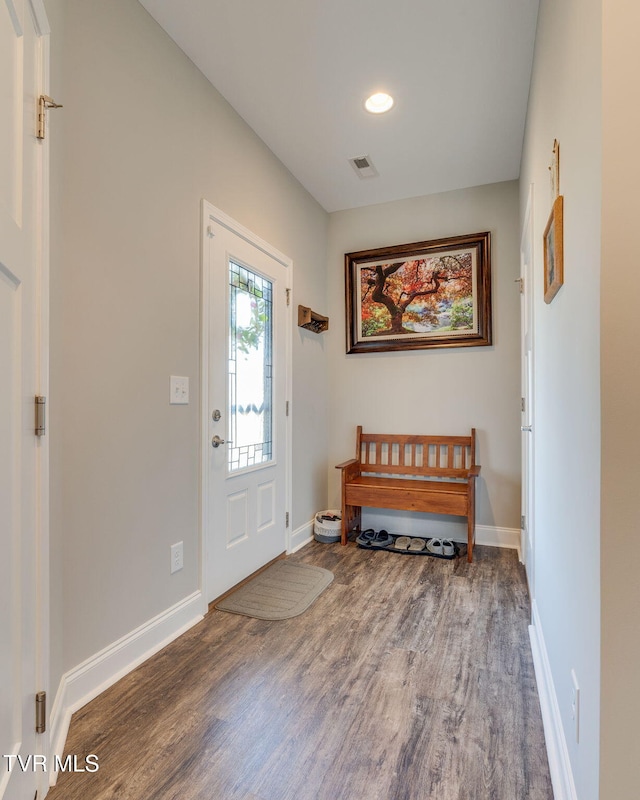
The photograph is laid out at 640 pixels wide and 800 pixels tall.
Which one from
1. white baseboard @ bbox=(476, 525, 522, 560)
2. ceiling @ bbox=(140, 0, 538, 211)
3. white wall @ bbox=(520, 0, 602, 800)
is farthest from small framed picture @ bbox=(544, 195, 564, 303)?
white baseboard @ bbox=(476, 525, 522, 560)

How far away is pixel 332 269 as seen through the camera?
3732mm

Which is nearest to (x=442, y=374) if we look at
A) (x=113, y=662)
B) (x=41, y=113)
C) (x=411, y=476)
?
(x=411, y=476)

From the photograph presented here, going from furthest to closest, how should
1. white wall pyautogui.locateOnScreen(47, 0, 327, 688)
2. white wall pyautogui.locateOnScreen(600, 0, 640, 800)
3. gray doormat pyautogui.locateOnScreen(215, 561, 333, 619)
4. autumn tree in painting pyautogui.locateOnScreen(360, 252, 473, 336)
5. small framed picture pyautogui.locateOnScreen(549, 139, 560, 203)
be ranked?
autumn tree in painting pyautogui.locateOnScreen(360, 252, 473, 336) < gray doormat pyautogui.locateOnScreen(215, 561, 333, 619) < white wall pyautogui.locateOnScreen(47, 0, 327, 688) < small framed picture pyautogui.locateOnScreen(549, 139, 560, 203) < white wall pyautogui.locateOnScreen(600, 0, 640, 800)

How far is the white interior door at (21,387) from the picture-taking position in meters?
0.94

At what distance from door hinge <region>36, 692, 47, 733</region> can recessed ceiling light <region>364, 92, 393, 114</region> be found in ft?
9.44

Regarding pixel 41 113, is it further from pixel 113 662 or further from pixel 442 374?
pixel 442 374

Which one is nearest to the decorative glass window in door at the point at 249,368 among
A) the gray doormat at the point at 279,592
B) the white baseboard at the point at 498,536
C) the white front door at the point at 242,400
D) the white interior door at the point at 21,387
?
the white front door at the point at 242,400

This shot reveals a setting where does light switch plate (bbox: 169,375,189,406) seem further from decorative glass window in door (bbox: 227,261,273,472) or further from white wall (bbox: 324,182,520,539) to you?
white wall (bbox: 324,182,520,539)

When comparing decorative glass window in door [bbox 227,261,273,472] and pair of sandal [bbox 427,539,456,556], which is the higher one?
decorative glass window in door [bbox 227,261,273,472]

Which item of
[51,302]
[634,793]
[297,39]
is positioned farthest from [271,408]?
[634,793]

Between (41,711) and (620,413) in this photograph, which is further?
(41,711)

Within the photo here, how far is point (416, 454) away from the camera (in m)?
3.42

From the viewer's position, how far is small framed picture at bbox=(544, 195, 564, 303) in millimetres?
1238

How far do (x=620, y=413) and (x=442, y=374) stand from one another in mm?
2616
